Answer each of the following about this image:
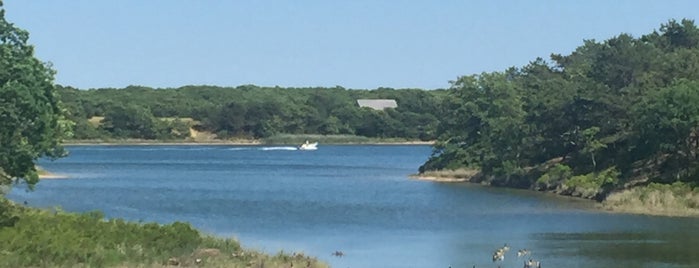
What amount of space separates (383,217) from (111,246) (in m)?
27.0

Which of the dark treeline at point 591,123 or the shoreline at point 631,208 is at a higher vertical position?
the dark treeline at point 591,123

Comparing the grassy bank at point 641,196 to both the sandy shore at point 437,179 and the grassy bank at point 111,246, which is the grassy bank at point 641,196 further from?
the grassy bank at point 111,246

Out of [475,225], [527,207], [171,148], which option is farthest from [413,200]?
[171,148]

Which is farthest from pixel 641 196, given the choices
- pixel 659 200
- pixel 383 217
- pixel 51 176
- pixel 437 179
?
pixel 51 176

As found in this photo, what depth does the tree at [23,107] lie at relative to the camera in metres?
35.5

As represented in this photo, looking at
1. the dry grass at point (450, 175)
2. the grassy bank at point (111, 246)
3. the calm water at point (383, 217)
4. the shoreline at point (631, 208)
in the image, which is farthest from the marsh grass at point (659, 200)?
the dry grass at point (450, 175)

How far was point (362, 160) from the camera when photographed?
15225 centimetres

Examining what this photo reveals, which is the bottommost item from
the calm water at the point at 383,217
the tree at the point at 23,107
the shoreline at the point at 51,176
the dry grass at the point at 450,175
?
the shoreline at the point at 51,176

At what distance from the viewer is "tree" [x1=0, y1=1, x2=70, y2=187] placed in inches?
1398

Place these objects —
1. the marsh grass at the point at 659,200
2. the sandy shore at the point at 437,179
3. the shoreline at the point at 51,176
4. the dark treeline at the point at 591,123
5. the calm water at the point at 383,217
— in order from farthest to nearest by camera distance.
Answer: the shoreline at the point at 51,176, the sandy shore at the point at 437,179, the dark treeline at the point at 591,123, the marsh grass at the point at 659,200, the calm water at the point at 383,217

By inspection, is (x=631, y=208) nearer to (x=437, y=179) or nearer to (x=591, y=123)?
(x=591, y=123)

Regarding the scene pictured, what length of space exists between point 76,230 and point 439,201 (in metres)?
38.5

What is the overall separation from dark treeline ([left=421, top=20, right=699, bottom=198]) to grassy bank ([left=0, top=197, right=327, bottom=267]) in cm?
3505

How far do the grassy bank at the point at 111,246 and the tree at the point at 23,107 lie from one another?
5.66 ft
